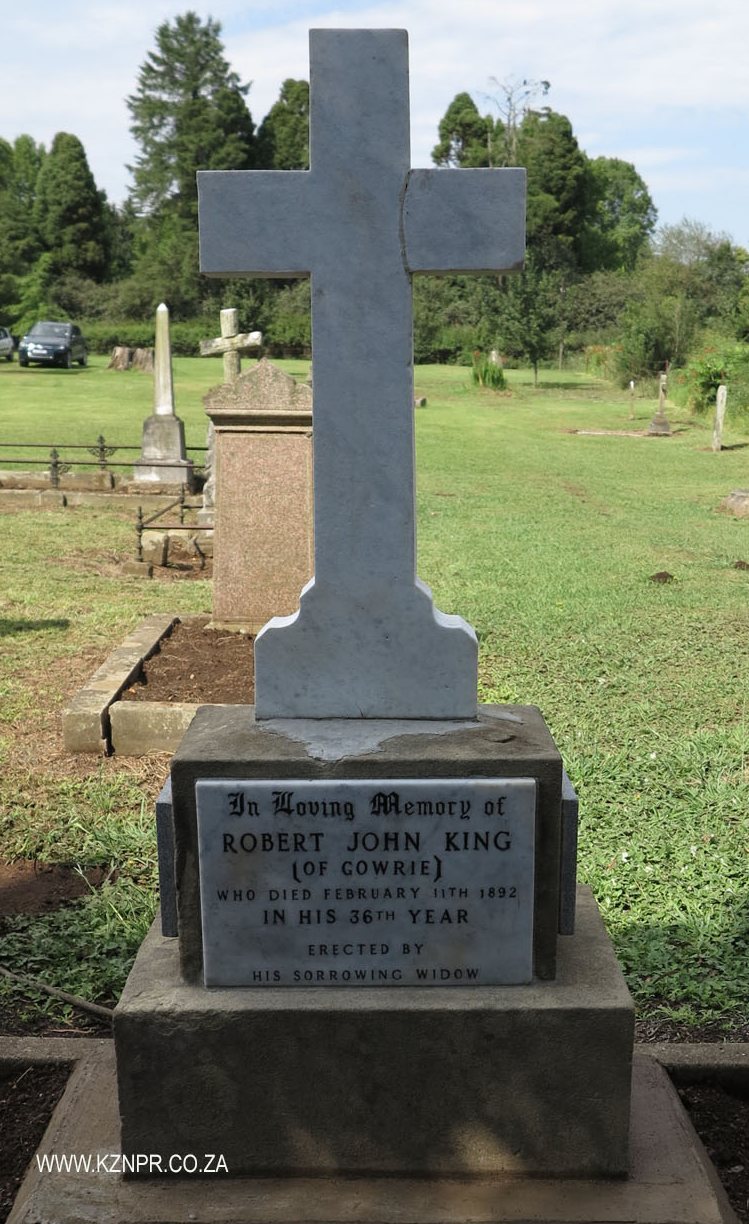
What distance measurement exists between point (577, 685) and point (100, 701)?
2634 millimetres

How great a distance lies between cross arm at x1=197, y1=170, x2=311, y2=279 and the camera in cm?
245

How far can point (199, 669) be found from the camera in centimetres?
653

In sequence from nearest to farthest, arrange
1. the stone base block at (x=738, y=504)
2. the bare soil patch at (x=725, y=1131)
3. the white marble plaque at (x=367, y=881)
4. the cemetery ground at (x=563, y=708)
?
the white marble plaque at (x=367, y=881)
the bare soil patch at (x=725, y=1131)
the cemetery ground at (x=563, y=708)
the stone base block at (x=738, y=504)

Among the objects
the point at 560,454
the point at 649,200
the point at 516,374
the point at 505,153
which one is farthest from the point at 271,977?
the point at 649,200

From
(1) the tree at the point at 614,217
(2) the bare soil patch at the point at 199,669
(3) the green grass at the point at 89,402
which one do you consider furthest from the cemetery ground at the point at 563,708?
(1) the tree at the point at 614,217

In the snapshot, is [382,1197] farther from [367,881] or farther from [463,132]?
[463,132]

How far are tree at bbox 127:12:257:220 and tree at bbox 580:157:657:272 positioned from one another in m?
18.8

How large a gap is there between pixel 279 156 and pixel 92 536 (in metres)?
52.5

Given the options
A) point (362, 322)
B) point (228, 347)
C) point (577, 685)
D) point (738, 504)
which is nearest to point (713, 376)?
point (738, 504)

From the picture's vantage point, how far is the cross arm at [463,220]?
8.01 ft

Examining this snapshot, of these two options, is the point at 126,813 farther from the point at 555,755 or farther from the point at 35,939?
the point at 555,755

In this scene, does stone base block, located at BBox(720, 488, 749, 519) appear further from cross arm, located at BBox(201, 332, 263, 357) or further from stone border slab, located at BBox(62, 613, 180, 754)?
stone border slab, located at BBox(62, 613, 180, 754)

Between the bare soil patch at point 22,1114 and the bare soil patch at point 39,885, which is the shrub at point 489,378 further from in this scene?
the bare soil patch at point 22,1114

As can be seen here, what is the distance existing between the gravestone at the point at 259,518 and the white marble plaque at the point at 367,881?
16.0 feet
